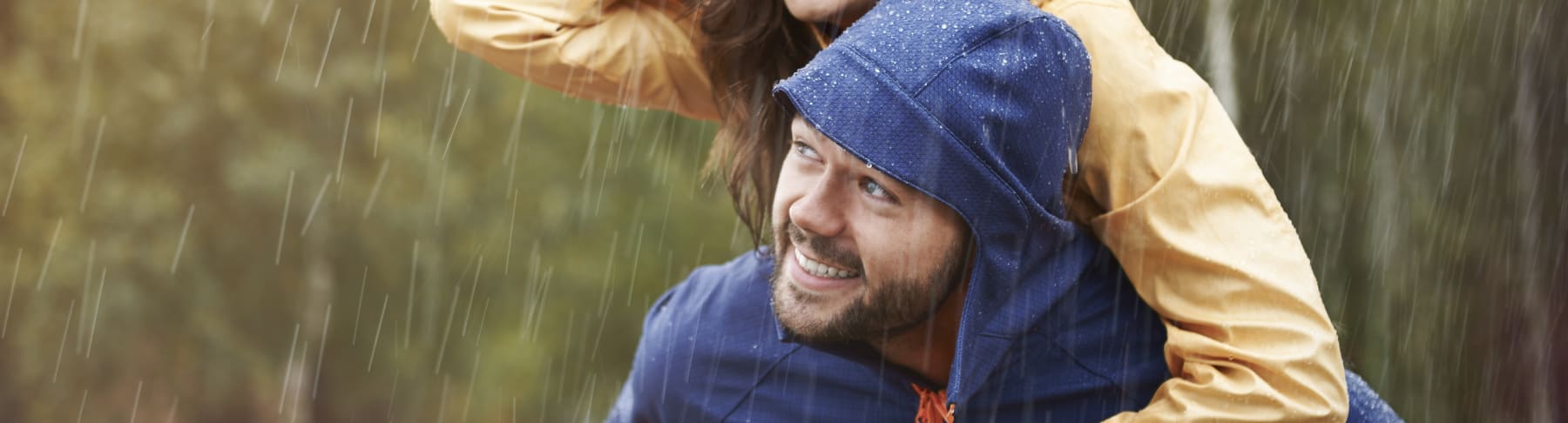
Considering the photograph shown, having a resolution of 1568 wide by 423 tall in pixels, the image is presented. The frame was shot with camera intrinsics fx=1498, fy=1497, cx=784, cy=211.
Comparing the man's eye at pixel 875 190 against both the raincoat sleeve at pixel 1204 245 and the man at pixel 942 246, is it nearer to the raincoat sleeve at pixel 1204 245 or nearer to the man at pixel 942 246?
the man at pixel 942 246

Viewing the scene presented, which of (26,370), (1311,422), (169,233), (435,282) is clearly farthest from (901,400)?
(26,370)

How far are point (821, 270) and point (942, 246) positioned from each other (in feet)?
0.68

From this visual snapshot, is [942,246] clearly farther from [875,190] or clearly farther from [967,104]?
[967,104]

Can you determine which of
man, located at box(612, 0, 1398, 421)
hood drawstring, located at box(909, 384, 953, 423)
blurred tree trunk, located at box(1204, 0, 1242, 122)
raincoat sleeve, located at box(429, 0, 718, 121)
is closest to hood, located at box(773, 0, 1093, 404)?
man, located at box(612, 0, 1398, 421)

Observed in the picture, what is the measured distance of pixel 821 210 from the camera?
8.04ft

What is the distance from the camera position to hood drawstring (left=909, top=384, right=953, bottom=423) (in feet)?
9.36

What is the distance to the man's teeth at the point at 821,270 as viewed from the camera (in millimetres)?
2543

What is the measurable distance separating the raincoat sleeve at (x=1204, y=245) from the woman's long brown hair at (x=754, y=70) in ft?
2.09

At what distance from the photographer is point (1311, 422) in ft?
7.91

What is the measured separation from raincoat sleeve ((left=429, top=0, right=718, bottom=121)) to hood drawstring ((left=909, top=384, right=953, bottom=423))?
0.80 meters

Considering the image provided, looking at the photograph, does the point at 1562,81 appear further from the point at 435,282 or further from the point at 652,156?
the point at 435,282

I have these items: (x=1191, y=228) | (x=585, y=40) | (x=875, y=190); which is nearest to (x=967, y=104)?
(x=875, y=190)

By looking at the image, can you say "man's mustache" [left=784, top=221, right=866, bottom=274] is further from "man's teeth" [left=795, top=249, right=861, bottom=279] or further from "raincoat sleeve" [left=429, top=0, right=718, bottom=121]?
"raincoat sleeve" [left=429, top=0, right=718, bottom=121]

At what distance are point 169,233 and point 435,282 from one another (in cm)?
174
